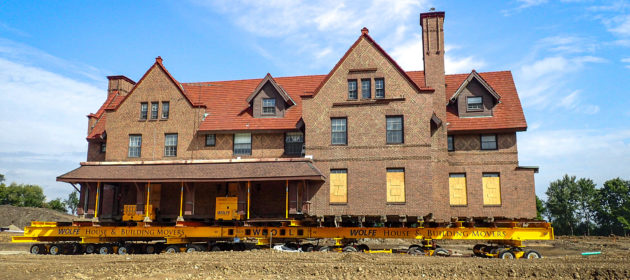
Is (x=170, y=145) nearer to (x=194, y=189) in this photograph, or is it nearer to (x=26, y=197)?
(x=194, y=189)

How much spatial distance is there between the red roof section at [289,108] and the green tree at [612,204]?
180 ft

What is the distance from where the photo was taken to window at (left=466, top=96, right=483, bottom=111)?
2947 centimetres

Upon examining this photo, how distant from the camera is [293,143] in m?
29.5

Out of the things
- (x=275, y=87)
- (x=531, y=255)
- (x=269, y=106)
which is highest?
(x=275, y=87)

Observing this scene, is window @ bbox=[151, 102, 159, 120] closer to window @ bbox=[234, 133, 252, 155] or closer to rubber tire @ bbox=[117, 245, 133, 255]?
window @ bbox=[234, 133, 252, 155]

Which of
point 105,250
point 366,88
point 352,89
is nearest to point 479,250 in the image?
point 366,88

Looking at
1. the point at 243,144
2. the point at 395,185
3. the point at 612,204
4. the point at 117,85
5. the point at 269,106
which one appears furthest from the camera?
the point at 612,204

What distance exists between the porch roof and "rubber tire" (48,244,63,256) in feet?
13.3

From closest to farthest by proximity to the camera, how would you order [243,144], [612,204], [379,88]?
[379,88], [243,144], [612,204]

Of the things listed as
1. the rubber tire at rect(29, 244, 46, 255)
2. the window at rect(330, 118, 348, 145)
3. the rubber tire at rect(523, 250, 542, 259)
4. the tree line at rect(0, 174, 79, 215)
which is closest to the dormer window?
the window at rect(330, 118, 348, 145)

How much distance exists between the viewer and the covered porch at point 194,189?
25.8 meters

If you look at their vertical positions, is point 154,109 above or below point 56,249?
above

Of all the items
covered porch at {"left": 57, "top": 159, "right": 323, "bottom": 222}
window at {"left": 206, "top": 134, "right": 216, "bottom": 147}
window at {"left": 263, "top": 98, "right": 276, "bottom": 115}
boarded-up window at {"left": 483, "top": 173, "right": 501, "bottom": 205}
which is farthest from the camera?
window at {"left": 263, "top": 98, "right": 276, "bottom": 115}

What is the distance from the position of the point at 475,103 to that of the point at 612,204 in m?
66.7
